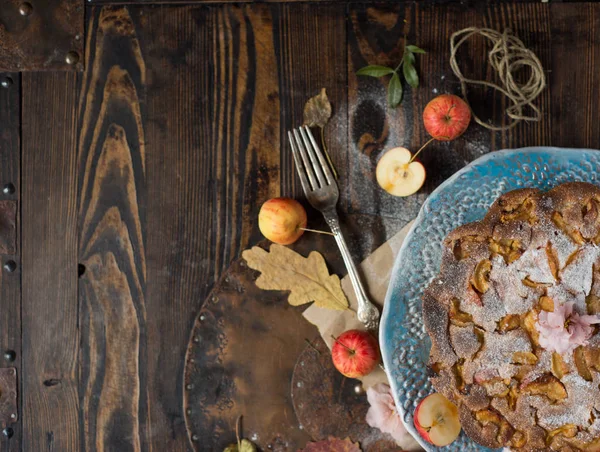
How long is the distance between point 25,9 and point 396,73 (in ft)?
3.85

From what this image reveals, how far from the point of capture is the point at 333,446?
179 cm

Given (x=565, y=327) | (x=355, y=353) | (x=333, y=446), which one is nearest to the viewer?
(x=565, y=327)

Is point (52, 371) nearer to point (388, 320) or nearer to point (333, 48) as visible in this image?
point (388, 320)

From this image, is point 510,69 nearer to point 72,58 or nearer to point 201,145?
point 201,145

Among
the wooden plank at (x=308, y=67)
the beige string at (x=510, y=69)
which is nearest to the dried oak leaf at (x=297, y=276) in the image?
the wooden plank at (x=308, y=67)

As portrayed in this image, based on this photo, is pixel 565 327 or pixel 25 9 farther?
pixel 25 9

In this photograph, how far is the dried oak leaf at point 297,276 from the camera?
5.87ft

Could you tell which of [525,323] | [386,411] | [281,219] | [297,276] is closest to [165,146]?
[281,219]

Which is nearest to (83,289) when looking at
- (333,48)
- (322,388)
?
(322,388)

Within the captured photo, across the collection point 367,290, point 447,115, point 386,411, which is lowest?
point 386,411

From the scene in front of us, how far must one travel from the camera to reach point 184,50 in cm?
184

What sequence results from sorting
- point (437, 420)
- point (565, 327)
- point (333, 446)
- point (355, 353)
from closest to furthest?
point (565, 327) < point (437, 420) < point (355, 353) < point (333, 446)

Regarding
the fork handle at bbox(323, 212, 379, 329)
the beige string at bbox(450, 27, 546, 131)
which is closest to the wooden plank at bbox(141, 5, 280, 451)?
the fork handle at bbox(323, 212, 379, 329)

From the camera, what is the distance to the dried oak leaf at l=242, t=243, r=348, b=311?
1788 millimetres
